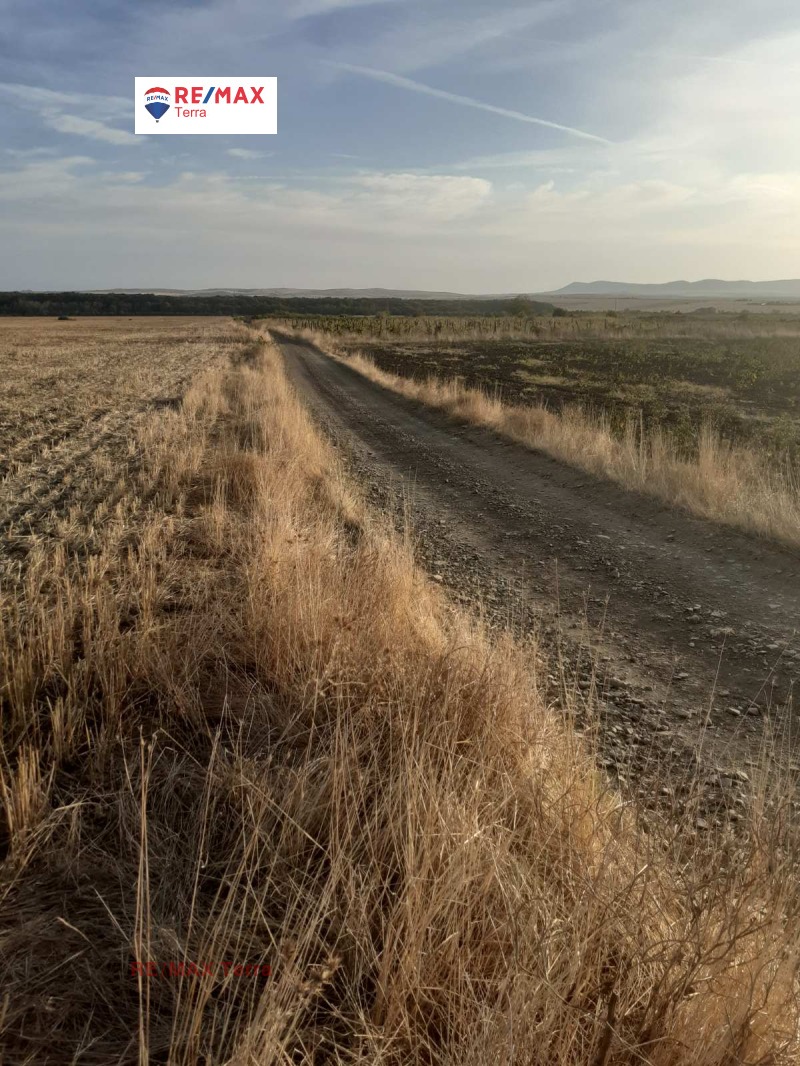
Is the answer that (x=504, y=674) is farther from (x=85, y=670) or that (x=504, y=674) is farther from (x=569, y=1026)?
(x=85, y=670)

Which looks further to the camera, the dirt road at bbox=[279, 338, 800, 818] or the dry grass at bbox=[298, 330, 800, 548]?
the dry grass at bbox=[298, 330, 800, 548]

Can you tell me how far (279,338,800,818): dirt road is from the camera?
4000mm

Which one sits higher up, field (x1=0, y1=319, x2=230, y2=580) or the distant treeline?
the distant treeline

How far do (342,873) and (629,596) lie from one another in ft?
15.9

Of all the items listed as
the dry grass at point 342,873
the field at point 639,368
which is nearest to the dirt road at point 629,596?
the dry grass at point 342,873

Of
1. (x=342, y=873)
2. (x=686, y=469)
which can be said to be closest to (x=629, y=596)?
(x=686, y=469)

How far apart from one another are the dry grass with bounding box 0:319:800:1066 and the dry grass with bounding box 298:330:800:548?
5.01m

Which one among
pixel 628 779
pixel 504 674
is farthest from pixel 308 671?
pixel 628 779

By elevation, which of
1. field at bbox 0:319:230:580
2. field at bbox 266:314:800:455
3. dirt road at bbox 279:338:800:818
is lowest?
dirt road at bbox 279:338:800:818

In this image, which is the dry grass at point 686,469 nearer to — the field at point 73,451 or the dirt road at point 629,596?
the dirt road at point 629,596

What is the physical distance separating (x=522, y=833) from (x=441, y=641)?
166 cm

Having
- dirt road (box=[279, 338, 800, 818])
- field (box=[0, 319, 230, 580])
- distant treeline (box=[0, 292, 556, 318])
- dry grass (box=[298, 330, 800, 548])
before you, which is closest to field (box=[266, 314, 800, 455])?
dry grass (box=[298, 330, 800, 548])

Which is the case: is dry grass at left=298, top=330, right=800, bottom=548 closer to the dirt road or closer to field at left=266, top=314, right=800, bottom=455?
the dirt road

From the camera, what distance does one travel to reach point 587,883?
1.96 metres
